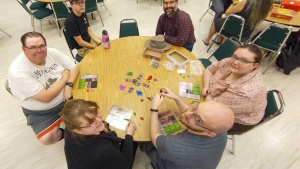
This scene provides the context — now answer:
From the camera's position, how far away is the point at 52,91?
6.95 ft

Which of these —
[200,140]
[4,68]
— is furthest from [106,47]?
[4,68]

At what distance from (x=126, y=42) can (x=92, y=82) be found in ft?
3.03

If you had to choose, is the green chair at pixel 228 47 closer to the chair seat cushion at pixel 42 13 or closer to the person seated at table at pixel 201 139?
the person seated at table at pixel 201 139

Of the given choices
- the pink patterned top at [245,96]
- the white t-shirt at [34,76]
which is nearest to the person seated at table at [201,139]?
the pink patterned top at [245,96]

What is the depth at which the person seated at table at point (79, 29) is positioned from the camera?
278 cm

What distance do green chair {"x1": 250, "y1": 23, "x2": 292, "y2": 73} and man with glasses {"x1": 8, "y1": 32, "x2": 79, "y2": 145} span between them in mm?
3118

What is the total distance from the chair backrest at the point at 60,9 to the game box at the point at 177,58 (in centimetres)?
297

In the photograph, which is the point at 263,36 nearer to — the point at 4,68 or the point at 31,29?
the point at 4,68

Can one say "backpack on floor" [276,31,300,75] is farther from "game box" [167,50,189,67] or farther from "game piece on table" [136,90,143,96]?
"game piece on table" [136,90,143,96]

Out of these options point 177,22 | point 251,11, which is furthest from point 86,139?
point 251,11

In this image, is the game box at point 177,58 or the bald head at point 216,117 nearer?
the bald head at point 216,117

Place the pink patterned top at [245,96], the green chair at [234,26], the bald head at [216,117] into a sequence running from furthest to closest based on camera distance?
the green chair at [234,26], the pink patterned top at [245,96], the bald head at [216,117]

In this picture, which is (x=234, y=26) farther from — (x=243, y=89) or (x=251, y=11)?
(x=243, y=89)

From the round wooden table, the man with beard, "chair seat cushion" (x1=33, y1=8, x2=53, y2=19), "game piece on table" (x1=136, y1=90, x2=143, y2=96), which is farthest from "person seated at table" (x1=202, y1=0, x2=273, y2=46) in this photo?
"chair seat cushion" (x1=33, y1=8, x2=53, y2=19)
